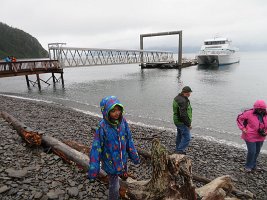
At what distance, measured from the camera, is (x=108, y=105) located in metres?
3.14

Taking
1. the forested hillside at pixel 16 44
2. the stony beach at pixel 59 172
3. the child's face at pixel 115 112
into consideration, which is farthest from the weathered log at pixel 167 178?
the forested hillside at pixel 16 44

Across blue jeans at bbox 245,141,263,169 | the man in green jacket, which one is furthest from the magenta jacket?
the man in green jacket

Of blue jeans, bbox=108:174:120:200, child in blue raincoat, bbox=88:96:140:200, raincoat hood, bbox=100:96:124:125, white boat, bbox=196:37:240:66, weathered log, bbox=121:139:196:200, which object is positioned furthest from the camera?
white boat, bbox=196:37:240:66

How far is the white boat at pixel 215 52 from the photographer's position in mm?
67812

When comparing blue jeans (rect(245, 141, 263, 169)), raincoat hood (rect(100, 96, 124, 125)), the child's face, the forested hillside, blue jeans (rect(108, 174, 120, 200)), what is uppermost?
the forested hillside

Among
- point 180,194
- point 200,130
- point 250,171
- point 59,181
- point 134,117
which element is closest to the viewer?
point 180,194

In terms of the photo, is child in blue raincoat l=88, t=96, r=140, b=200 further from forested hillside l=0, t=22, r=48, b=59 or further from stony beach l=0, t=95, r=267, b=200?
forested hillside l=0, t=22, r=48, b=59

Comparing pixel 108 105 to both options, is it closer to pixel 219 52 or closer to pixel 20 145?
pixel 20 145

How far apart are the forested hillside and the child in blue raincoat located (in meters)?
112

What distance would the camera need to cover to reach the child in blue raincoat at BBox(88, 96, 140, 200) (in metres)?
3.23

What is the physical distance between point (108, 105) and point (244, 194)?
13.7 feet

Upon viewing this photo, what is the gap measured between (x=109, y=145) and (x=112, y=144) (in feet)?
0.18

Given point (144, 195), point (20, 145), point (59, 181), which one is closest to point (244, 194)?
point (144, 195)

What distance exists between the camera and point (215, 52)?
68375 millimetres
